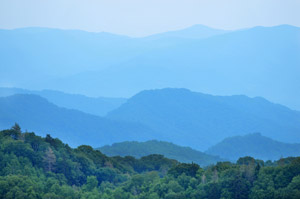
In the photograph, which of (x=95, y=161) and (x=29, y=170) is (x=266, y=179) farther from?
(x=95, y=161)

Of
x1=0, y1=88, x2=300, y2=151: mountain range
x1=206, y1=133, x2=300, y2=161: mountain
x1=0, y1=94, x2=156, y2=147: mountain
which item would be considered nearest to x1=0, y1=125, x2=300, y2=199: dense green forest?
x1=206, y1=133, x2=300, y2=161: mountain

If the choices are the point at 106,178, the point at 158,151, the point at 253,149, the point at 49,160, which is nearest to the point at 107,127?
the point at 253,149

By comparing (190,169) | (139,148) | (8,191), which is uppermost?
(139,148)

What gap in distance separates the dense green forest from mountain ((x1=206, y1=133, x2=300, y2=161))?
91.5m

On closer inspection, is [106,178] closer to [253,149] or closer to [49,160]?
[49,160]

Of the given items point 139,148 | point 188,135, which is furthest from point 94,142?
point 139,148

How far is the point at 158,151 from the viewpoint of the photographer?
10912 centimetres

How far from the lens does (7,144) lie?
141 feet

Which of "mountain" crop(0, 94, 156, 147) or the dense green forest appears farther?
"mountain" crop(0, 94, 156, 147)

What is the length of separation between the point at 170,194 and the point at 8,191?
10.8m

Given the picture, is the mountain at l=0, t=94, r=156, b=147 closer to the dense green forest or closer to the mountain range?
the mountain range

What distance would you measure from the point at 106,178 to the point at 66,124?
137 metres

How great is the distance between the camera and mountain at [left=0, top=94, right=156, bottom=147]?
177 metres

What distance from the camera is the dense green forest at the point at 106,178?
3503 cm
